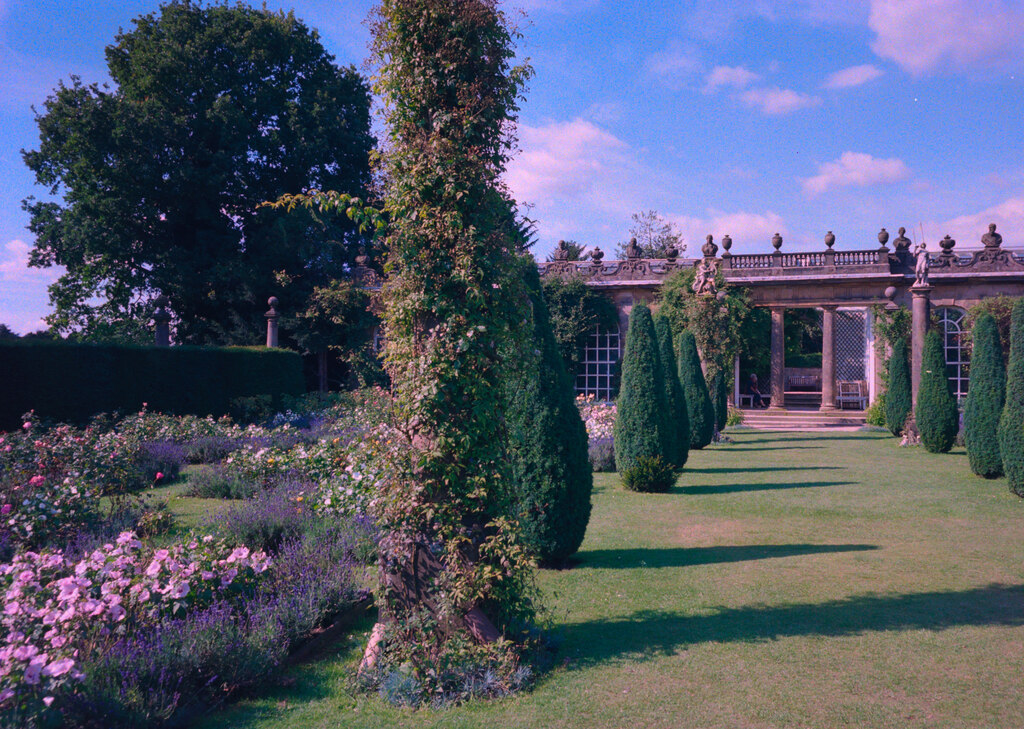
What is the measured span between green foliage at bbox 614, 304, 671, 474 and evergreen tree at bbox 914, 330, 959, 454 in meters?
8.15

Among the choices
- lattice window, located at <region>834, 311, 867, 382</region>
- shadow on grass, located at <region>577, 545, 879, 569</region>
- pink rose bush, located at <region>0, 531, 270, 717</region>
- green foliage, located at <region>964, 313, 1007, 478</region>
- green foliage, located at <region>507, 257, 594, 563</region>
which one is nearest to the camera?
pink rose bush, located at <region>0, 531, 270, 717</region>

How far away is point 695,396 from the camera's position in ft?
55.2

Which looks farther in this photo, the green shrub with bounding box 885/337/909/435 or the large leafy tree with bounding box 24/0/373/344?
the large leafy tree with bounding box 24/0/373/344

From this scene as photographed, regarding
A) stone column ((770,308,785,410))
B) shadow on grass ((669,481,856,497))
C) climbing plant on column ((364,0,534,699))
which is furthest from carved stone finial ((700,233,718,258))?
climbing plant on column ((364,0,534,699))

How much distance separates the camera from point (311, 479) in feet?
28.2

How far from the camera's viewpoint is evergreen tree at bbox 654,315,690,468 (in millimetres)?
10727

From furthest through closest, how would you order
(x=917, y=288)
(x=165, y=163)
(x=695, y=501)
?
(x=165, y=163)
(x=917, y=288)
(x=695, y=501)

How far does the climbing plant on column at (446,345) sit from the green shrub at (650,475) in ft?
20.7

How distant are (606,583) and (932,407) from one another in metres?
12.4

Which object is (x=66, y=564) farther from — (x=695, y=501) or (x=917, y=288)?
(x=917, y=288)

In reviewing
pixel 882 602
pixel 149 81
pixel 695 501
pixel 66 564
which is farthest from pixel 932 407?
pixel 149 81

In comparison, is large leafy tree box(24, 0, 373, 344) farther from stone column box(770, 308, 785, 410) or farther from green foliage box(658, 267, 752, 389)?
stone column box(770, 308, 785, 410)

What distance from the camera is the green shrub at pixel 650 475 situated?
10336 millimetres

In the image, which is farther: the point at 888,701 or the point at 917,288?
the point at 917,288
